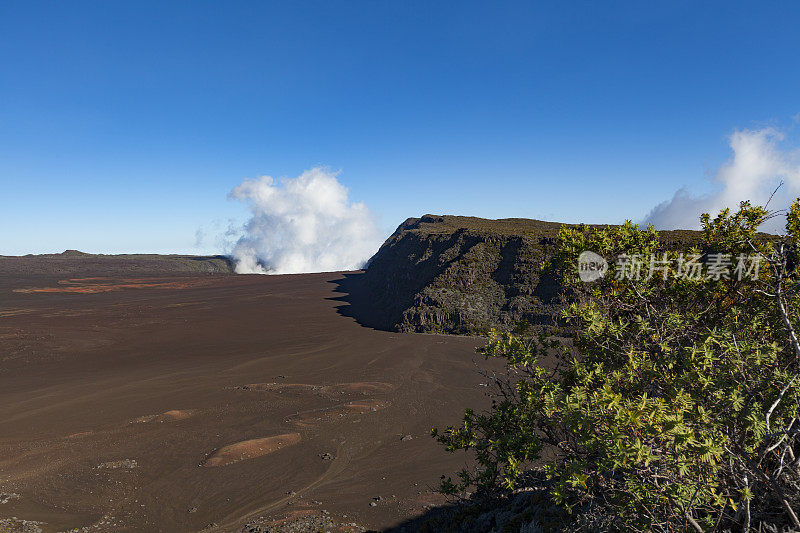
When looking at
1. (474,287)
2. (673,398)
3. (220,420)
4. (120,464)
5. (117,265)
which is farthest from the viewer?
(117,265)

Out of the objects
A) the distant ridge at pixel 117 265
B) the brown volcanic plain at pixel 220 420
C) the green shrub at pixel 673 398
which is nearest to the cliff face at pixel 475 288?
the brown volcanic plain at pixel 220 420

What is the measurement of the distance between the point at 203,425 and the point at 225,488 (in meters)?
7.91

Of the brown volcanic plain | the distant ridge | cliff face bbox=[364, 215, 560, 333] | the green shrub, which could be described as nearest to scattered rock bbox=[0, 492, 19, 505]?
the brown volcanic plain

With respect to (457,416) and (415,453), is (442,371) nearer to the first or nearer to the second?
(457,416)

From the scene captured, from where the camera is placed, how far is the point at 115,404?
1054 inches

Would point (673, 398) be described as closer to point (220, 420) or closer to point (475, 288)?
point (220, 420)

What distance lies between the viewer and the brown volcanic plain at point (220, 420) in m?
15.4

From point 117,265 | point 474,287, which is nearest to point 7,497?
point 474,287

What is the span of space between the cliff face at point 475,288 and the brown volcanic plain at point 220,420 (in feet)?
12.4

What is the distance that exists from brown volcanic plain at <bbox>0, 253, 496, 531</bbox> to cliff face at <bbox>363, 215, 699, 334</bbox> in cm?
378

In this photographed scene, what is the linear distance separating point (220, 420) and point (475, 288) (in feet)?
124

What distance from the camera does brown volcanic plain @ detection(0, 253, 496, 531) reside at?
15422 mm

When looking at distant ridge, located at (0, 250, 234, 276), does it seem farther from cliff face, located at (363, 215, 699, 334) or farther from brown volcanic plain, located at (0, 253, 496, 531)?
cliff face, located at (363, 215, 699, 334)

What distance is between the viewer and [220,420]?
24.0m
